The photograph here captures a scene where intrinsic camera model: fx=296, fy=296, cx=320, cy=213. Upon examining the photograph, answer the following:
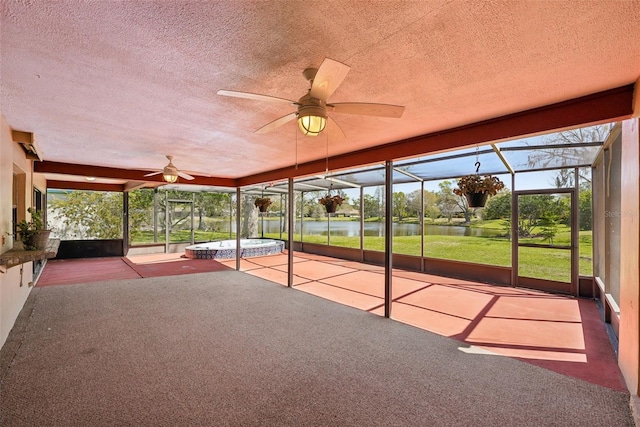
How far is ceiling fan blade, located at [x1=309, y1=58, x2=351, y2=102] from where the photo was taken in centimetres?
170

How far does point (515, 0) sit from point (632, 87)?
175cm

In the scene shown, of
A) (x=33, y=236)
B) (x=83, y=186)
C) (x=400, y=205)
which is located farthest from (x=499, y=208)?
(x=83, y=186)

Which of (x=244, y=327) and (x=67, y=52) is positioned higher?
(x=67, y=52)

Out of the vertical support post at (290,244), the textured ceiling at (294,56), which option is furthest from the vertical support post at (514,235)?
the vertical support post at (290,244)

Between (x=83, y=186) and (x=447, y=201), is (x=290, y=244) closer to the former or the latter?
(x=447, y=201)

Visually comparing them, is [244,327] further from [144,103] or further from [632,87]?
[632,87]

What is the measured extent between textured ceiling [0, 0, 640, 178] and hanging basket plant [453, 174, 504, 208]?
0.83 m

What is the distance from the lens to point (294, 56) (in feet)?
6.54

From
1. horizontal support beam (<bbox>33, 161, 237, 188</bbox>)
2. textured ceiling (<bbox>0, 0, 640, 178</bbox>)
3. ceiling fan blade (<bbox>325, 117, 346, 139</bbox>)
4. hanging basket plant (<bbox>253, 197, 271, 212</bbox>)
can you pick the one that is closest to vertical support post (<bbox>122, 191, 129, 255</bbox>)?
horizontal support beam (<bbox>33, 161, 237, 188</bbox>)

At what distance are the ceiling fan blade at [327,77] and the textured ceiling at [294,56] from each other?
8.0 inches

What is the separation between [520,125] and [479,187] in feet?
2.96

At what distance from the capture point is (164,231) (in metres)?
10.9

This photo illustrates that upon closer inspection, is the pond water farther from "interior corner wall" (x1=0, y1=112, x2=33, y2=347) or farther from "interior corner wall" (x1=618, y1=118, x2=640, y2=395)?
"interior corner wall" (x1=0, y1=112, x2=33, y2=347)

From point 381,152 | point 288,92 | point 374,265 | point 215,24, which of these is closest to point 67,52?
point 215,24
